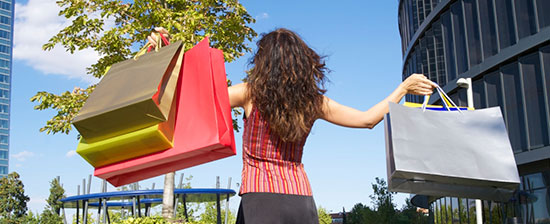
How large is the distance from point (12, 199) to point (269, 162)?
5263cm

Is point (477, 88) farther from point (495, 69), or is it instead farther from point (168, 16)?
point (168, 16)

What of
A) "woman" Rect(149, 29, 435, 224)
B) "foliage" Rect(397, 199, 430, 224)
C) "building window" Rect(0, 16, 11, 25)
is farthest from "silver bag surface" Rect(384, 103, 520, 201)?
"building window" Rect(0, 16, 11, 25)

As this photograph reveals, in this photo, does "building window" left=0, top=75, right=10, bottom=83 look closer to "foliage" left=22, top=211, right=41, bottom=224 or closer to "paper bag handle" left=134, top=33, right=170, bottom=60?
"foliage" left=22, top=211, right=41, bottom=224

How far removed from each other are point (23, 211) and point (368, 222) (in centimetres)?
2933

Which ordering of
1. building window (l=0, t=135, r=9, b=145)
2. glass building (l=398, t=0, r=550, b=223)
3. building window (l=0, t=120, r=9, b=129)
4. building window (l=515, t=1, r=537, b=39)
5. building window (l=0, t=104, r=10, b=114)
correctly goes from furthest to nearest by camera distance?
building window (l=0, t=104, r=10, b=114) < building window (l=0, t=120, r=9, b=129) < building window (l=0, t=135, r=9, b=145) < building window (l=515, t=1, r=537, b=39) < glass building (l=398, t=0, r=550, b=223)

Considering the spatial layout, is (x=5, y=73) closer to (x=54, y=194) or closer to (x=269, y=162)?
(x=54, y=194)

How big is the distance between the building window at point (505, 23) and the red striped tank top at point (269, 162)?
2230 centimetres

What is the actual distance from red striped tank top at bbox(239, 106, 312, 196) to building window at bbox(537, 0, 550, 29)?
68.7 ft

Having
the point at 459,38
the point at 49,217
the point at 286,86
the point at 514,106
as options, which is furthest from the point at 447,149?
the point at 49,217

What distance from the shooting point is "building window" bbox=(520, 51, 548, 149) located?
20.8 meters

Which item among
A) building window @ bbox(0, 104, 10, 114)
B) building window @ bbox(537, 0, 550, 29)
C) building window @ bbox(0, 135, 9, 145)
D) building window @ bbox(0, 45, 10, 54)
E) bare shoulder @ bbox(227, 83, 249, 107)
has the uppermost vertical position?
building window @ bbox(0, 45, 10, 54)

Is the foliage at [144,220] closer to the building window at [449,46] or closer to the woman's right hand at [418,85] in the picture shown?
the woman's right hand at [418,85]

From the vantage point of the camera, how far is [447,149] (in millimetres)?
2822

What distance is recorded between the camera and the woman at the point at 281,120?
7.20 feet
